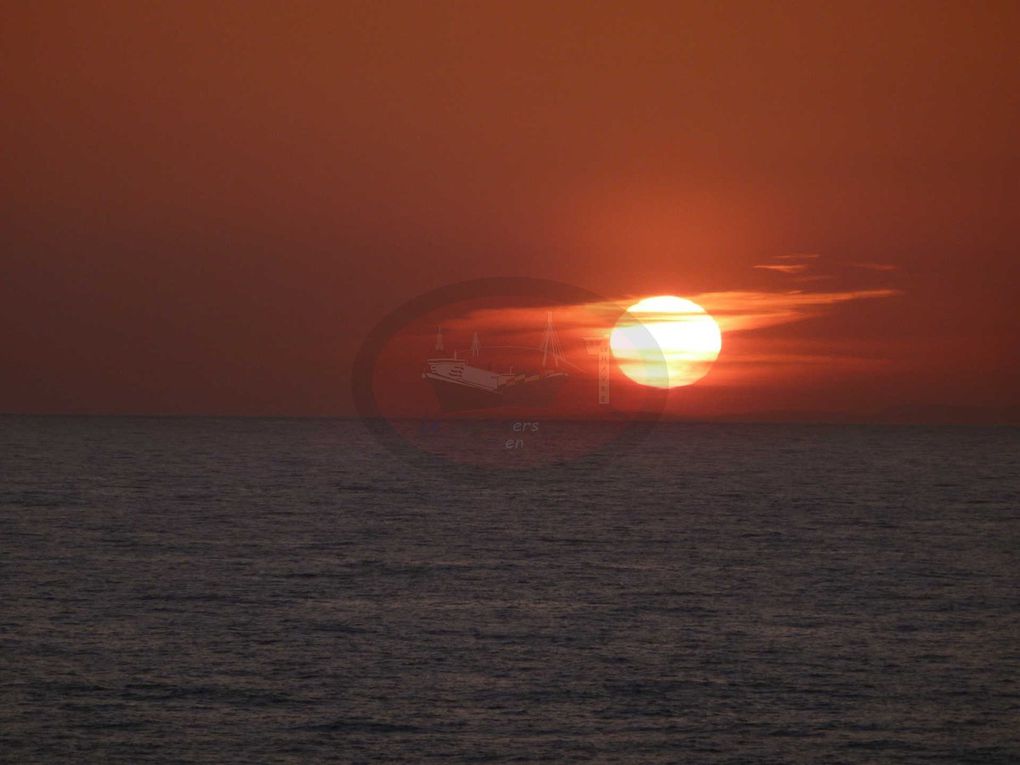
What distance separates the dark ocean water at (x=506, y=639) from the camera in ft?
79.3

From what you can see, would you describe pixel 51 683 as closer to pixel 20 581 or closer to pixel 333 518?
pixel 20 581

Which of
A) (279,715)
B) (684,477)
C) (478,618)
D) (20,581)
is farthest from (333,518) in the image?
(684,477)

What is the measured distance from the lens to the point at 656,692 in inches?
1102

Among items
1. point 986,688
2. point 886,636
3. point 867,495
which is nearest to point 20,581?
point 886,636

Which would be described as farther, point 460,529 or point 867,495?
point 867,495

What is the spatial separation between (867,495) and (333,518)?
50650 millimetres

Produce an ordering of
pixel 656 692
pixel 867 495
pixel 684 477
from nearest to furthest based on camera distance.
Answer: pixel 656 692, pixel 867 495, pixel 684 477

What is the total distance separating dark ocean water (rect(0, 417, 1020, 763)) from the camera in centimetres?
2416

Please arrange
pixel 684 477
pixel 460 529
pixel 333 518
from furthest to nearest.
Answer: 1. pixel 684 477
2. pixel 333 518
3. pixel 460 529

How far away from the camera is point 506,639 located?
3428 centimetres

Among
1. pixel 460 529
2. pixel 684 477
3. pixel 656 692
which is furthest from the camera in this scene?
pixel 684 477

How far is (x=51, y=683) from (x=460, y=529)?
145 feet

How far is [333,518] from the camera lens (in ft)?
262

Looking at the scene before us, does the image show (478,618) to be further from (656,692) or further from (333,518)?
(333,518)
